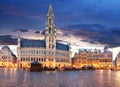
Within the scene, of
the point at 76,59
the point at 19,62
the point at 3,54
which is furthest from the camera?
the point at 76,59

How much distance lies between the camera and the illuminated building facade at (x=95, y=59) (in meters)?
185

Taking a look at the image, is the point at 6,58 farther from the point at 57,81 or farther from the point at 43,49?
the point at 57,81

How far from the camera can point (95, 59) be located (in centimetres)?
18675

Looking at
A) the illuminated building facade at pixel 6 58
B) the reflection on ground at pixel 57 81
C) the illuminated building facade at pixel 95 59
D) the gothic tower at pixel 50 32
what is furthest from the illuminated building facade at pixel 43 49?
the reflection on ground at pixel 57 81

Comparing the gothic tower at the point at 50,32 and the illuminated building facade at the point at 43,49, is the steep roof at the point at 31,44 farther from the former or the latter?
the gothic tower at the point at 50,32

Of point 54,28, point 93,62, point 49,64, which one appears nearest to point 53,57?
point 49,64

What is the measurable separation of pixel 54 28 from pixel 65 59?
2014 cm

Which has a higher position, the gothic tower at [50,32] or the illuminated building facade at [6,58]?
the gothic tower at [50,32]

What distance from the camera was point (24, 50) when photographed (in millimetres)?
→ 169500

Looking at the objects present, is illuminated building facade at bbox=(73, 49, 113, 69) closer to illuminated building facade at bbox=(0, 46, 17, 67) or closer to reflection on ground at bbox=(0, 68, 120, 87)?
illuminated building facade at bbox=(0, 46, 17, 67)

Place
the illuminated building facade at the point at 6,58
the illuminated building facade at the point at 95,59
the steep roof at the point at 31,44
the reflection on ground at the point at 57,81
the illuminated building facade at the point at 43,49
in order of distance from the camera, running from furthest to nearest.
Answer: the illuminated building facade at the point at 95,59
the illuminated building facade at the point at 6,58
the steep roof at the point at 31,44
the illuminated building facade at the point at 43,49
the reflection on ground at the point at 57,81

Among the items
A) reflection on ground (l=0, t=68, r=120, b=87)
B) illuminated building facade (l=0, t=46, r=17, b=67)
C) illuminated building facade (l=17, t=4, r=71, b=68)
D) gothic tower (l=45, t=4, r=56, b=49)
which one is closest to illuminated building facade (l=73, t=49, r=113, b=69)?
illuminated building facade (l=17, t=4, r=71, b=68)

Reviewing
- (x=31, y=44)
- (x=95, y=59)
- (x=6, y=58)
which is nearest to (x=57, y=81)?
Result: (x=31, y=44)

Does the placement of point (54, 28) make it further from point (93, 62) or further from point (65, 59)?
point (93, 62)
